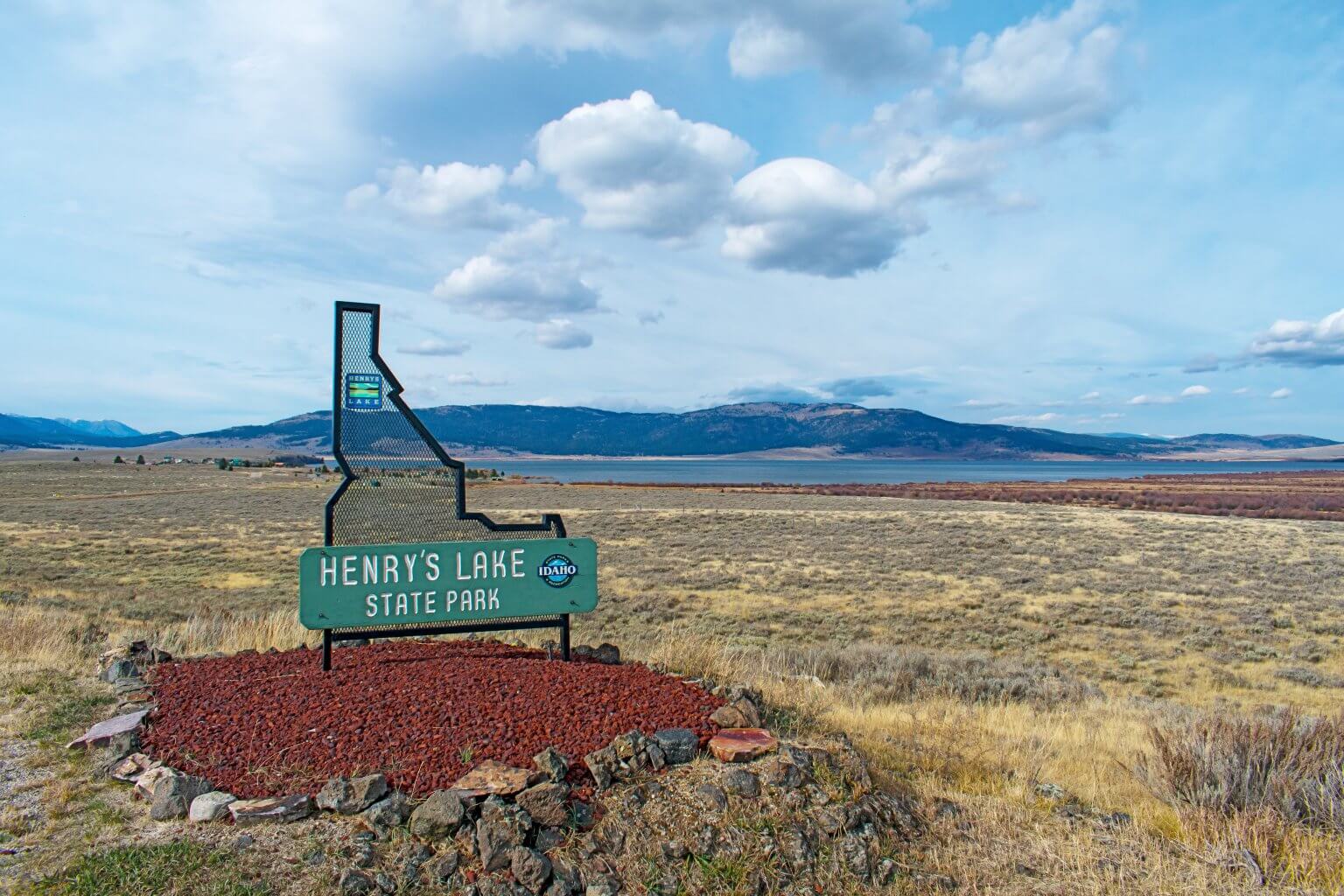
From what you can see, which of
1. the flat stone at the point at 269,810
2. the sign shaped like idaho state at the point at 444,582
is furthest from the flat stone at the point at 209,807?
the sign shaped like idaho state at the point at 444,582

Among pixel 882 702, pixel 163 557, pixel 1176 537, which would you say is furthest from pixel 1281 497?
pixel 163 557

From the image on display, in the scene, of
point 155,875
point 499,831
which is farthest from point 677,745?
point 155,875

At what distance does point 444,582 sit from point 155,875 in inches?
129

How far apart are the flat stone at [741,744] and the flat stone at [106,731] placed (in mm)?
3956

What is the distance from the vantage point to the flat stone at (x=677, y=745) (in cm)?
479

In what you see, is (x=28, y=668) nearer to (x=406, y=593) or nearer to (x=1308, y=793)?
(x=406, y=593)

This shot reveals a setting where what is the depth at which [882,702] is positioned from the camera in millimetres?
8781

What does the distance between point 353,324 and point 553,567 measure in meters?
2.86

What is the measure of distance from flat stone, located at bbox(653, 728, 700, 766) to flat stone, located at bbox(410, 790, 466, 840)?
126 centimetres

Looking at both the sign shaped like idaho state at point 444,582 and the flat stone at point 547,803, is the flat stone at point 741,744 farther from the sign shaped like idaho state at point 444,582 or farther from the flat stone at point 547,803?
the sign shaped like idaho state at point 444,582

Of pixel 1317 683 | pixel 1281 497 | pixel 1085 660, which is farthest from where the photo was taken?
pixel 1281 497

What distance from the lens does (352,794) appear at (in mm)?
4391

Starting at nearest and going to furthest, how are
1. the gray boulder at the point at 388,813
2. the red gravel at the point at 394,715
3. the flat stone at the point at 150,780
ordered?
the gray boulder at the point at 388,813 → the flat stone at the point at 150,780 → the red gravel at the point at 394,715

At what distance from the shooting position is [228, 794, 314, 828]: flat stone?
423cm
